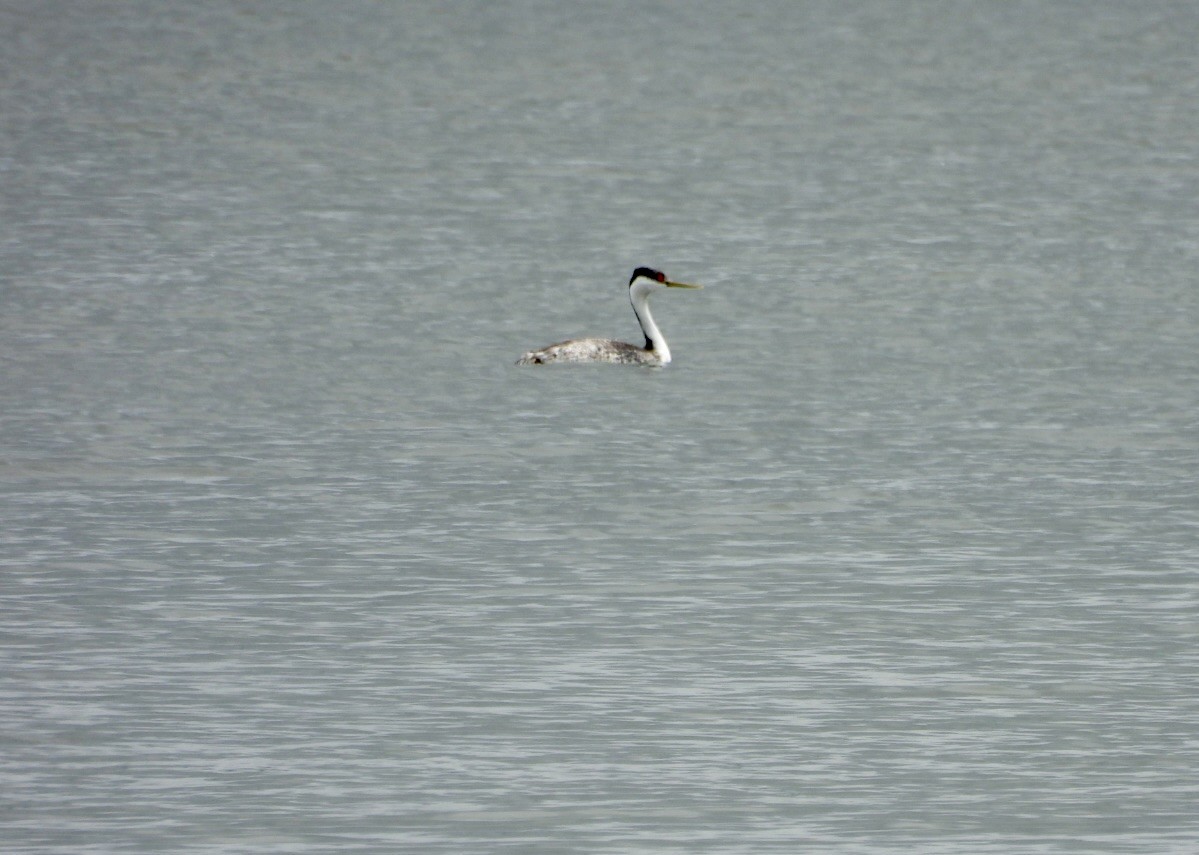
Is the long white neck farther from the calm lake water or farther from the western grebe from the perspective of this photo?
the calm lake water

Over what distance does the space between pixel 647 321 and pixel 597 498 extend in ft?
22.7

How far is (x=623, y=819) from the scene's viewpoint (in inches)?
366

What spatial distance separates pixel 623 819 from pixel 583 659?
2142 millimetres

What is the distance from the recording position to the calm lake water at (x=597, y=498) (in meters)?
9.73

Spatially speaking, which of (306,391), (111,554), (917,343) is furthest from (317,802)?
(917,343)

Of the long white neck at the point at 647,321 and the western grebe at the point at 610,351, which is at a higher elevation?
the long white neck at the point at 647,321

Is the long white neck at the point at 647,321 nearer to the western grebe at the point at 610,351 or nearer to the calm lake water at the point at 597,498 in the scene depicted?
the western grebe at the point at 610,351

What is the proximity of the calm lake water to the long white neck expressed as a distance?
437 mm

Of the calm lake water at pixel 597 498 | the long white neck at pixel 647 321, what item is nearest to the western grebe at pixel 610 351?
the long white neck at pixel 647 321

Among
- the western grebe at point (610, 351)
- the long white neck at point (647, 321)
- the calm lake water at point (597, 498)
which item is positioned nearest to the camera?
the calm lake water at point (597, 498)

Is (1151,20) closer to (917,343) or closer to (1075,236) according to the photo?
(1075,236)

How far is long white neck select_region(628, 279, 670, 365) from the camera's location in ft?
70.2

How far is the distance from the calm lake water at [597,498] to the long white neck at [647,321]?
44cm

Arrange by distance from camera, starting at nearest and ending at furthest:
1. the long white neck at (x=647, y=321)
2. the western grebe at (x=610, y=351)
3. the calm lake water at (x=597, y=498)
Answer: the calm lake water at (x=597, y=498), the western grebe at (x=610, y=351), the long white neck at (x=647, y=321)
